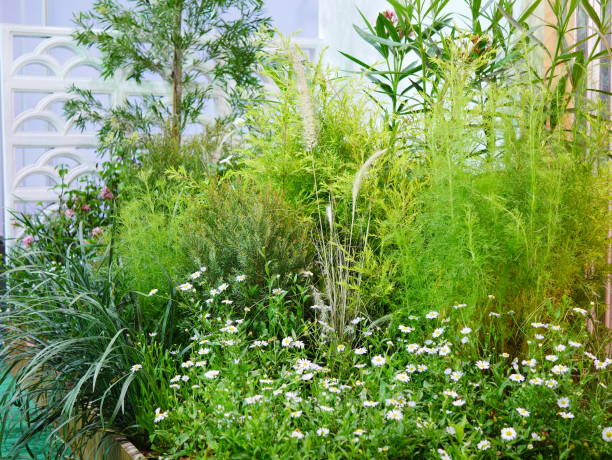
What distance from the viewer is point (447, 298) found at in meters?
2.14

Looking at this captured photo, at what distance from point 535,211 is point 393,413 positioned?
0.96 metres

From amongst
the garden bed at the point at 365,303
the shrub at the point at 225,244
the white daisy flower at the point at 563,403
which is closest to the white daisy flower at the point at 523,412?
the garden bed at the point at 365,303

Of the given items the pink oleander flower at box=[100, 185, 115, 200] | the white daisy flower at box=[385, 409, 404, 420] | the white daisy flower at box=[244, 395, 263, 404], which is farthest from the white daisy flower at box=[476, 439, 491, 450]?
the pink oleander flower at box=[100, 185, 115, 200]

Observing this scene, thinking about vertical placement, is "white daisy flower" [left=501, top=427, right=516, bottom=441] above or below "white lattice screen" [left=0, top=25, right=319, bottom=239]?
below

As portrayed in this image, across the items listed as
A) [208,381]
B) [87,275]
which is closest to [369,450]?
[208,381]

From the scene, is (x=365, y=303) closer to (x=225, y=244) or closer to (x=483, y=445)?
(x=225, y=244)

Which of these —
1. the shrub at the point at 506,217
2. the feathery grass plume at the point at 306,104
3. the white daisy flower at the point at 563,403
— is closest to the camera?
the white daisy flower at the point at 563,403

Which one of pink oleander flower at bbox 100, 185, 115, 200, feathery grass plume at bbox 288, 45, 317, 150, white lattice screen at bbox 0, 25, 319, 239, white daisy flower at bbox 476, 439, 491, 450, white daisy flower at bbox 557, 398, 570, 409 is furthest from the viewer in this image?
white lattice screen at bbox 0, 25, 319, 239

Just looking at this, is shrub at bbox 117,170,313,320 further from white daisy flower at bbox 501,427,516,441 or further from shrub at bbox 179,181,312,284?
white daisy flower at bbox 501,427,516,441

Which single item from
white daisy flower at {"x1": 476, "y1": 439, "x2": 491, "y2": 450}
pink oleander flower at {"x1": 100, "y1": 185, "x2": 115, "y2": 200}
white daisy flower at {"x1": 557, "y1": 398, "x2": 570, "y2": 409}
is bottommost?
white daisy flower at {"x1": 476, "y1": 439, "x2": 491, "y2": 450}

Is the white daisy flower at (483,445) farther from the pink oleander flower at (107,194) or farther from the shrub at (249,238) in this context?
the pink oleander flower at (107,194)

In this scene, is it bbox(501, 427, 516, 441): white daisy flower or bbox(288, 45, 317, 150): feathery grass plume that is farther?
bbox(288, 45, 317, 150): feathery grass plume

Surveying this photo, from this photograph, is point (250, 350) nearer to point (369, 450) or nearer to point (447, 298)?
point (447, 298)

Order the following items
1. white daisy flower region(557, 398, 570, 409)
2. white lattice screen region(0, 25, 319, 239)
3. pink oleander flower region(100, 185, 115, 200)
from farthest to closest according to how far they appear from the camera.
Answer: white lattice screen region(0, 25, 319, 239) → pink oleander flower region(100, 185, 115, 200) → white daisy flower region(557, 398, 570, 409)
